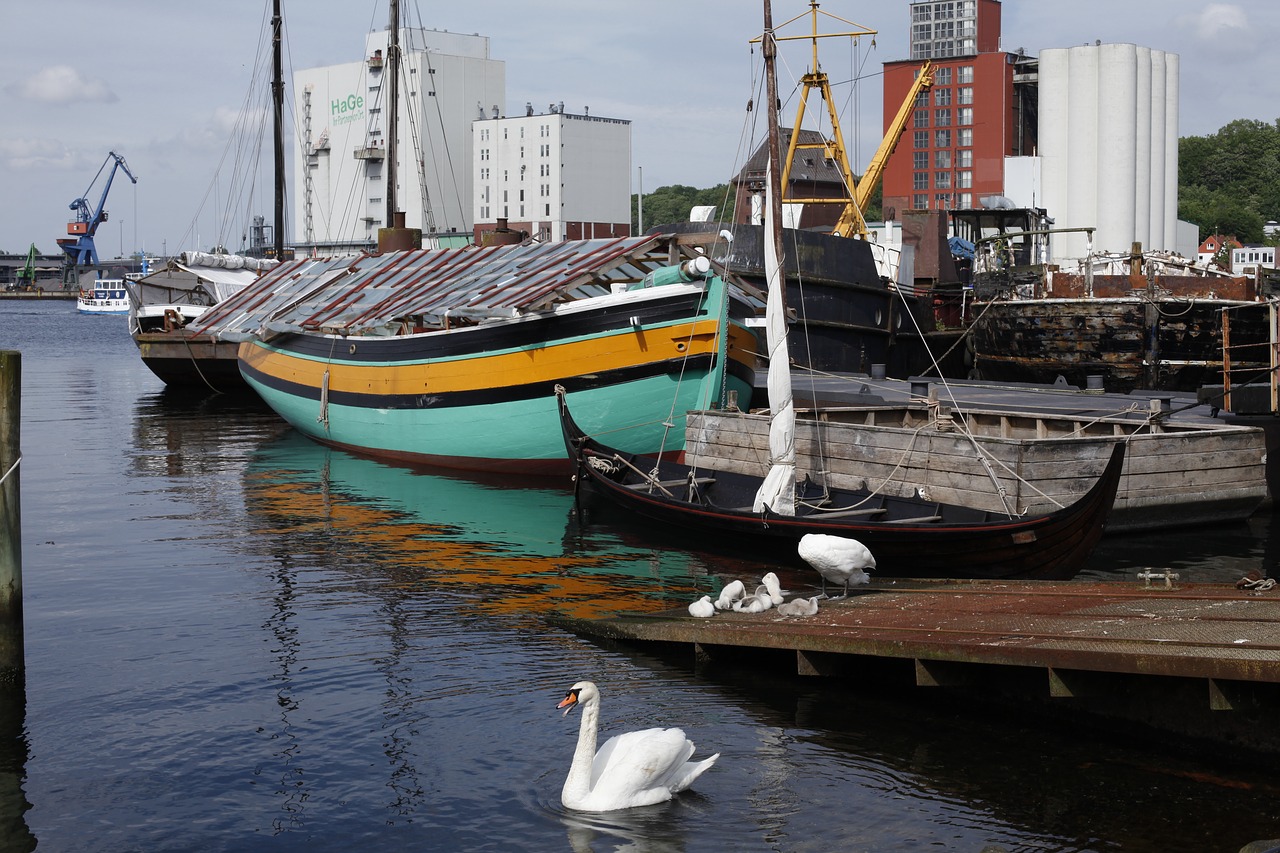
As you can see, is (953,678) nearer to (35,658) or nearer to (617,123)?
(35,658)

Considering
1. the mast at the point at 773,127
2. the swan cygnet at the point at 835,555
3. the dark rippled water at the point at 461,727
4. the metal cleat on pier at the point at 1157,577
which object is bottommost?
the dark rippled water at the point at 461,727

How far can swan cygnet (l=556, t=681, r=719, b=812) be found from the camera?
8656 mm

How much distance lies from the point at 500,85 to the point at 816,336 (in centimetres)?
9684

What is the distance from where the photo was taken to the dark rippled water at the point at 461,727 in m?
8.51

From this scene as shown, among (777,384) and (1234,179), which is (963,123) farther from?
(777,384)

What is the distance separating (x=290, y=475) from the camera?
26219mm

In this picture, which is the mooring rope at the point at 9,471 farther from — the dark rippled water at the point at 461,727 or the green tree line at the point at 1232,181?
the green tree line at the point at 1232,181

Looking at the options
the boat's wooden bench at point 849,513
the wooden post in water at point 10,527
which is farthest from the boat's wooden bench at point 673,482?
the wooden post in water at point 10,527

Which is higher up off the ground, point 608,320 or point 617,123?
point 617,123

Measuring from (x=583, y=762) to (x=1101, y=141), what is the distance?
79.8m

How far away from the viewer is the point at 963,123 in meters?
89.5

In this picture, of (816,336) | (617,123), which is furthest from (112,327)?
(816,336)

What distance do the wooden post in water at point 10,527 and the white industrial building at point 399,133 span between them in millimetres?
104065

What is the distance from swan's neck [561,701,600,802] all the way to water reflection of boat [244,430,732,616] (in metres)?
5.41
